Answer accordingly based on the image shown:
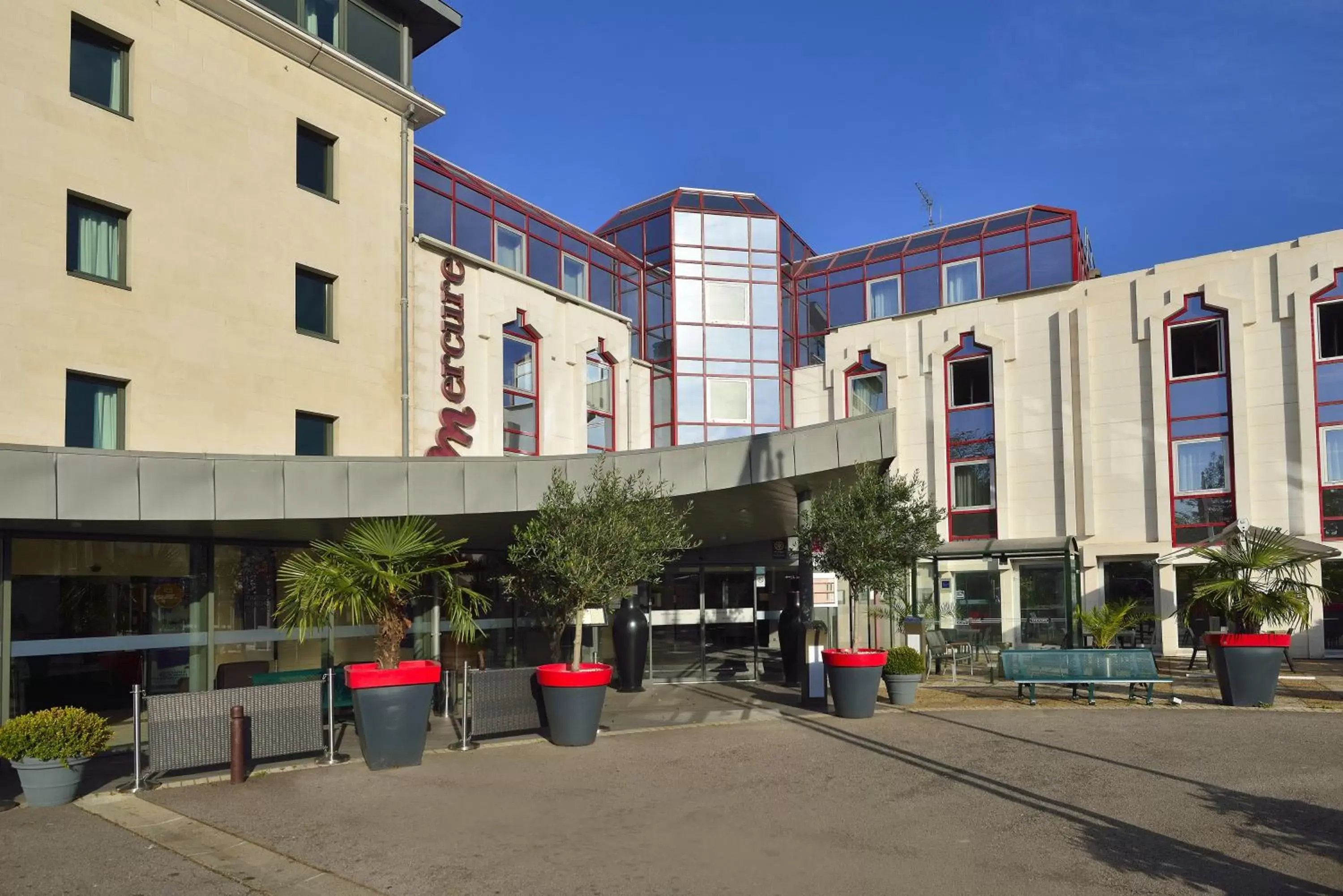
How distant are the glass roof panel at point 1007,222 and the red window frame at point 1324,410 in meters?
8.57

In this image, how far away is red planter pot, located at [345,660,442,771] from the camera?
36.3 feet

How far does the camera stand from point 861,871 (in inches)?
280

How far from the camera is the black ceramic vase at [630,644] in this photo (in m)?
18.8

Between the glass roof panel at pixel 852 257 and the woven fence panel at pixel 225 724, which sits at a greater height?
the glass roof panel at pixel 852 257

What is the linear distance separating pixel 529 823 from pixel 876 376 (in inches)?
1024

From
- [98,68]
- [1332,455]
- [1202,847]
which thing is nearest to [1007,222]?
[1332,455]

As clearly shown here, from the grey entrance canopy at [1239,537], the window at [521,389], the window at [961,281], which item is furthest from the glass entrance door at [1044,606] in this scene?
the window at [521,389]

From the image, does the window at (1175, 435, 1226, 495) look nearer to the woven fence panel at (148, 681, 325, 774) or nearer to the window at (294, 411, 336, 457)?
the window at (294, 411, 336, 457)

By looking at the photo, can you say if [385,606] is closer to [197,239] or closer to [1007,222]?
[197,239]

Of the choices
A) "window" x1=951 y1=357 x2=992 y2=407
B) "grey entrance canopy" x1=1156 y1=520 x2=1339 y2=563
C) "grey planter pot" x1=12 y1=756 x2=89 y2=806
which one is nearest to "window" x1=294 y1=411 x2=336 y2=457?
"grey planter pot" x1=12 y1=756 x2=89 y2=806

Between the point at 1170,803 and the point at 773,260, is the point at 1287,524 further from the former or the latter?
the point at 1170,803

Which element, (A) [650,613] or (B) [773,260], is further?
(B) [773,260]

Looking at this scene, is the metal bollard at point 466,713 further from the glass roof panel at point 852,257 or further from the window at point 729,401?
the glass roof panel at point 852,257

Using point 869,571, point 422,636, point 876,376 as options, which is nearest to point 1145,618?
point 869,571
